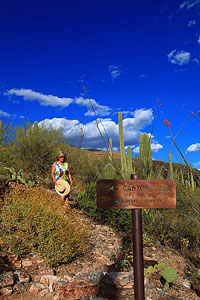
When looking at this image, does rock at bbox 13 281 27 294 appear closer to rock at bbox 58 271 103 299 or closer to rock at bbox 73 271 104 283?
rock at bbox 58 271 103 299

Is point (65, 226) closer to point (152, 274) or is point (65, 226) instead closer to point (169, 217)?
point (152, 274)

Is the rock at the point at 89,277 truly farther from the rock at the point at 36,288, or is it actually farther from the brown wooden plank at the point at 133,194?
the brown wooden plank at the point at 133,194

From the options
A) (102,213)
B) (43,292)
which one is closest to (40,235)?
(43,292)

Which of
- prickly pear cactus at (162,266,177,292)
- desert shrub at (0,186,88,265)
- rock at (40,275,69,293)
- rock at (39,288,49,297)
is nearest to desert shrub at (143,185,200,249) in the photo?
desert shrub at (0,186,88,265)

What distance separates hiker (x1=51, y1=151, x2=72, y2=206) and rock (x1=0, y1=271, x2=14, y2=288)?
350cm

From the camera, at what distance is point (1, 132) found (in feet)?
27.3

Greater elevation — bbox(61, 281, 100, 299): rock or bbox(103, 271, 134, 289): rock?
bbox(103, 271, 134, 289): rock

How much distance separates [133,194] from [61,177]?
516 cm

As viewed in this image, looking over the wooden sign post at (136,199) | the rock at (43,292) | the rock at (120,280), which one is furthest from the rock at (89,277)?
the wooden sign post at (136,199)

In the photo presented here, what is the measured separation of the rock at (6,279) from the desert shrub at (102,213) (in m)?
2.98

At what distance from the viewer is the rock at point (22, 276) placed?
4.04 meters

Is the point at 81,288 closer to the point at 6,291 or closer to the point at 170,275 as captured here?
the point at 6,291

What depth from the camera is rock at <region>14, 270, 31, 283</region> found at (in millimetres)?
4039

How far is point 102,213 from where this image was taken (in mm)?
7031
